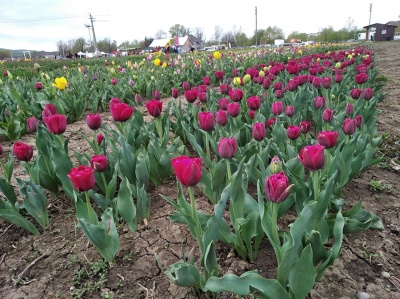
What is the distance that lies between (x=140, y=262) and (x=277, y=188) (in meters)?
0.92

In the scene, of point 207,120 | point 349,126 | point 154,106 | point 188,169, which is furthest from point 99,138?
point 349,126

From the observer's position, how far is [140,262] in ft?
5.43

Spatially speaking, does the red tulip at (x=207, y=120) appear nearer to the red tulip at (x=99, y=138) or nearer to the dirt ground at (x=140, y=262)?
the dirt ground at (x=140, y=262)

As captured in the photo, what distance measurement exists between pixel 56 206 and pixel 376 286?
6.40 feet

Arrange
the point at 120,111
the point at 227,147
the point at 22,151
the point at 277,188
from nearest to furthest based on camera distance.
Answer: the point at 277,188 → the point at 227,147 → the point at 22,151 → the point at 120,111

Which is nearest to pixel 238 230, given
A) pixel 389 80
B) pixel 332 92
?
pixel 332 92

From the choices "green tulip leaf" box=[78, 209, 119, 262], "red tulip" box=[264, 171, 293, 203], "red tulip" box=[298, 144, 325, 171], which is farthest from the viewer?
"green tulip leaf" box=[78, 209, 119, 262]

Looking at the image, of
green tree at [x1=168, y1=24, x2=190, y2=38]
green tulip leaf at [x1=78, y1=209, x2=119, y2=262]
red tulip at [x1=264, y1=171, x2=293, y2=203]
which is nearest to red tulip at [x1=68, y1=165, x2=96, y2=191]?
green tulip leaf at [x1=78, y1=209, x2=119, y2=262]

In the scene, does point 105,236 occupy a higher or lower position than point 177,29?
lower

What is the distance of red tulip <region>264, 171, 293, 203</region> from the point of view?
1100mm

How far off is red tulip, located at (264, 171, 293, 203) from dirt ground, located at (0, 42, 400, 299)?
57 centimetres

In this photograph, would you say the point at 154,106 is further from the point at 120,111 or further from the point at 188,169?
the point at 188,169

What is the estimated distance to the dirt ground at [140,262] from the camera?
1464 millimetres

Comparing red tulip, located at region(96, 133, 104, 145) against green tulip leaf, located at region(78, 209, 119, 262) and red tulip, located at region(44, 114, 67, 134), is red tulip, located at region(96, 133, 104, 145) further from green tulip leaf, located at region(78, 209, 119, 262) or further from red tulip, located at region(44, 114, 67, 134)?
green tulip leaf, located at region(78, 209, 119, 262)
